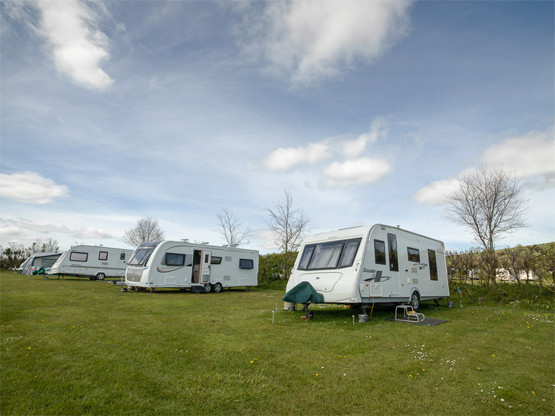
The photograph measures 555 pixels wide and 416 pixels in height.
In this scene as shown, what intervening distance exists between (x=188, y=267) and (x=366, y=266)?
36.0 ft

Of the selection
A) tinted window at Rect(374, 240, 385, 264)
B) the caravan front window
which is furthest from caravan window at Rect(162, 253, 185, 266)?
tinted window at Rect(374, 240, 385, 264)

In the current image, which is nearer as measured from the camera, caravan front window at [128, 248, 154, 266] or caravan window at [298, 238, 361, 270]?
caravan window at [298, 238, 361, 270]

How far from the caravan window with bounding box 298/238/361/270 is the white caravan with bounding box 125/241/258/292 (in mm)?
8794

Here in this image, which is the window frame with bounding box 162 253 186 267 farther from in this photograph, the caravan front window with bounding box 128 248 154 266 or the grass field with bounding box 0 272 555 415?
the grass field with bounding box 0 272 555 415

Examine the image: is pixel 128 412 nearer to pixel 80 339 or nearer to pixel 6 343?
pixel 80 339

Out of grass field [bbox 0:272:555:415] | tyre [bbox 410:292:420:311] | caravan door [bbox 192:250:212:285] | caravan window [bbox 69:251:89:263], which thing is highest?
caravan window [bbox 69:251:89:263]

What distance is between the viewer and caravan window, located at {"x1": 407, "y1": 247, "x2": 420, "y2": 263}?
10.6m

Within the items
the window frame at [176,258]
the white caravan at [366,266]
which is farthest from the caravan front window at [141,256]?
the white caravan at [366,266]

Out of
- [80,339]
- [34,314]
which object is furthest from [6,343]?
[34,314]

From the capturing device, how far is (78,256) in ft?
81.4

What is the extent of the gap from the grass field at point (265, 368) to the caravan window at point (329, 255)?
1748 mm

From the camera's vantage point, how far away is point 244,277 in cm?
1956

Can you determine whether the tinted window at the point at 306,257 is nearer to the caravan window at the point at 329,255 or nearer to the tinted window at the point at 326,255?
the caravan window at the point at 329,255

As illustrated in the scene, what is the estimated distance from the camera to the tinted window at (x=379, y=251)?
9125mm
